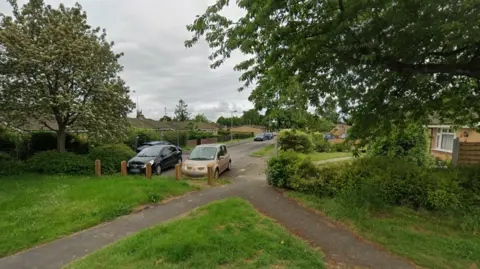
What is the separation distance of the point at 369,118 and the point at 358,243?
259 centimetres

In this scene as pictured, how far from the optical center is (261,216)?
237 inches

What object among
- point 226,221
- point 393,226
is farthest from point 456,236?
point 226,221

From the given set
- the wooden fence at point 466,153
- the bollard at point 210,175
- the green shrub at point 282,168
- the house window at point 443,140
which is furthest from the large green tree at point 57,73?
the house window at point 443,140

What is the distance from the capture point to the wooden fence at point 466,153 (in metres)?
7.66

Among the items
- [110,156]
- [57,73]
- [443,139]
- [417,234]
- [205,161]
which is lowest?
[417,234]

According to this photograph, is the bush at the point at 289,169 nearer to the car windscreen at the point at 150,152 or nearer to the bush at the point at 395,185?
the bush at the point at 395,185

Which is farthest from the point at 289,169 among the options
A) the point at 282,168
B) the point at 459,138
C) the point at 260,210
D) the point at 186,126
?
the point at 186,126

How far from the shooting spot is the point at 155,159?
12445 millimetres

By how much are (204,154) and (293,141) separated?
966 cm

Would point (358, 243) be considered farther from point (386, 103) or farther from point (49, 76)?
point (49, 76)

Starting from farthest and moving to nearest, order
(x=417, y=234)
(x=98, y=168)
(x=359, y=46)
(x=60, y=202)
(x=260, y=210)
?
(x=98, y=168)
(x=60, y=202)
(x=260, y=210)
(x=417, y=234)
(x=359, y=46)

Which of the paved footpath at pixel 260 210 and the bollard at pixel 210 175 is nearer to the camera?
the paved footpath at pixel 260 210

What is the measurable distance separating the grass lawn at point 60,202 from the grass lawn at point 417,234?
519 centimetres

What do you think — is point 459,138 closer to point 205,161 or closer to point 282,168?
point 282,168
